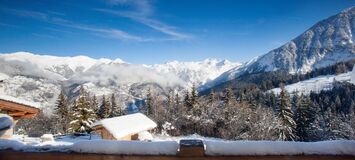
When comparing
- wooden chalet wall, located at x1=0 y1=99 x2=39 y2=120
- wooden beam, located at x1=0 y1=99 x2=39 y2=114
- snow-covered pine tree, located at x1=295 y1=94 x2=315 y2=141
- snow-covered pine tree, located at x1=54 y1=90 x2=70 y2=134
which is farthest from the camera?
snow-covered pine tree, located at x1=54 y1=90 x2=70 y2=134

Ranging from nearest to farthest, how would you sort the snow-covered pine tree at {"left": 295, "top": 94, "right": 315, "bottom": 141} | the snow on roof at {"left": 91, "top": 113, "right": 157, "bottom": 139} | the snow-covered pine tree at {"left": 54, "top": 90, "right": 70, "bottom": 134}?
the snow on roof at {"left": 91, "top": 113, "right": 157, "bottom": 139} < the snow-covered pine tree at {"left": 295, "top": 94, "right": 315, "bottom": 141} < the snow-covered pine tree at {"left": 54, "top": 90, "right": 70, "bottom": 134}

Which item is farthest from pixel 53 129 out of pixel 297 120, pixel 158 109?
pixel 297 120

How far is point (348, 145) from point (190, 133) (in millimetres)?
54678

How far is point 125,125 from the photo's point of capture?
27891 millimetres

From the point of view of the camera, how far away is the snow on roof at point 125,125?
26398 mm

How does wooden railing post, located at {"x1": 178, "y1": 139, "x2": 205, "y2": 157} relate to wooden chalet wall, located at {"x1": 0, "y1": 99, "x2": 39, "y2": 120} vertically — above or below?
below

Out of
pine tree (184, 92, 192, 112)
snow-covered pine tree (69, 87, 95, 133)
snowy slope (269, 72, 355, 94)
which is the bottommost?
snow-covered pine tree (69, 87, 95, 133)

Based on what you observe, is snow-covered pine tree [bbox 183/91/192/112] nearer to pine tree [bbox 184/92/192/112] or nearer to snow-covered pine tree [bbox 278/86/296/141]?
pine tree [bbox 184/92/192/112]

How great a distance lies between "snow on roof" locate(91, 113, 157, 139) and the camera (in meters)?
26.4

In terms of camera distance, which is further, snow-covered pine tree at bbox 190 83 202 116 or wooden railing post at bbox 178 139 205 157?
snow-covered pine tree at bbox 190 83 202 116

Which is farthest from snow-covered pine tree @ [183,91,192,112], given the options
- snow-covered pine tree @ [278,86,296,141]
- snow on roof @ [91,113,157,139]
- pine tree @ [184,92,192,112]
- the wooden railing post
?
the wooden railing post

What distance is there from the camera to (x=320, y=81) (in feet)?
600

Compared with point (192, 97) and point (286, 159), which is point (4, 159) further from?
point (192, 97)

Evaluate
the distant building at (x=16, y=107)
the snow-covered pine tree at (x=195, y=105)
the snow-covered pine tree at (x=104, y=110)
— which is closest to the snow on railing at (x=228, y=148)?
the distant building at (x=16, y=107)
